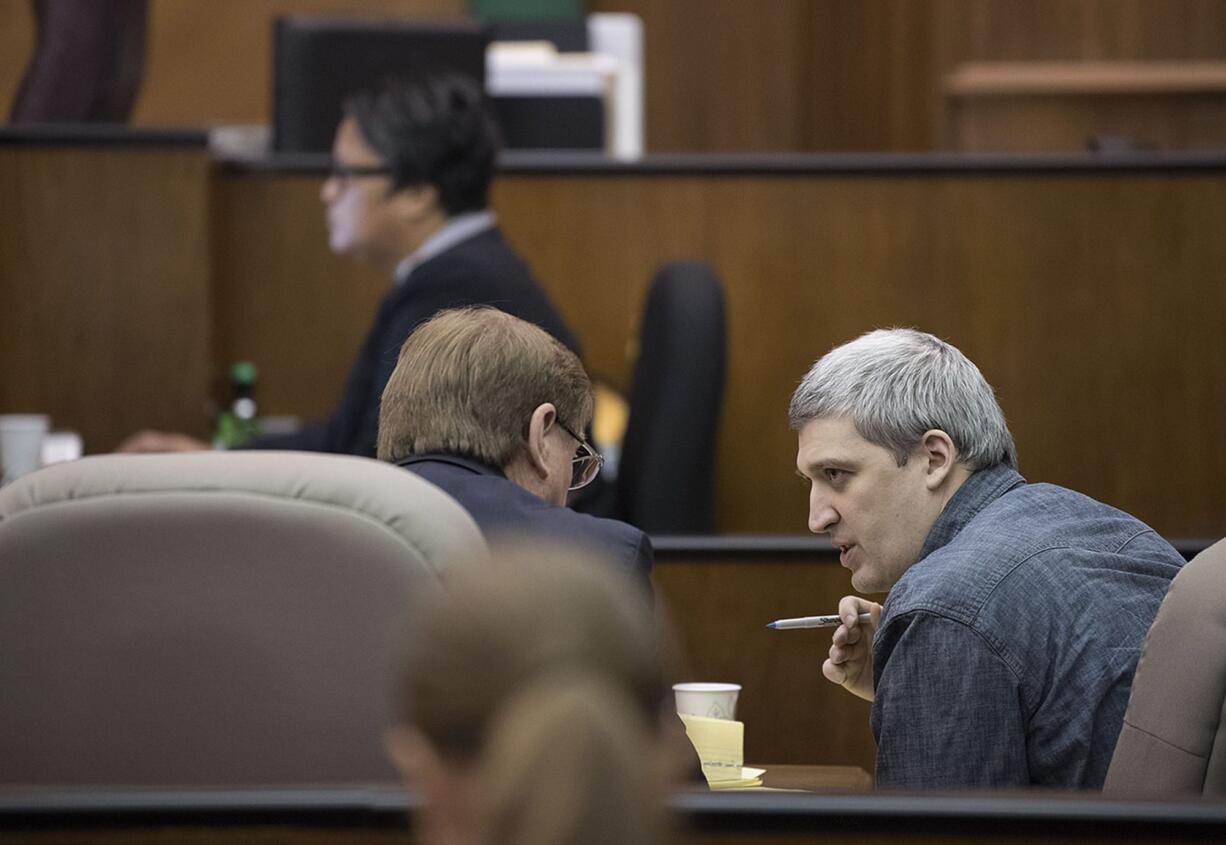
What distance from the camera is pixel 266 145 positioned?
4.23m

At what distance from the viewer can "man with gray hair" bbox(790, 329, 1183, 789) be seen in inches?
61.5

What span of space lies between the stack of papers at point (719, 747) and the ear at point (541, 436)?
1.05 ft

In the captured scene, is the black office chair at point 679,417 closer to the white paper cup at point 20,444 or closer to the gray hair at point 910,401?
the white paper cup at point 20,444

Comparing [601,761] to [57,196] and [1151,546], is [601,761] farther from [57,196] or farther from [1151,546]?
[57,196]

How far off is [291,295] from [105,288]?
471mm

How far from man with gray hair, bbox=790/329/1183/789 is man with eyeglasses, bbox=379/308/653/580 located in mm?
315

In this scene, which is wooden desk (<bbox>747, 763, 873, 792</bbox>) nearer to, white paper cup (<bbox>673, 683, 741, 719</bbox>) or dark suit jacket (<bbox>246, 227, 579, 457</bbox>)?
white paper cup (<bbox>673, 683, 741, 719</bbox>)

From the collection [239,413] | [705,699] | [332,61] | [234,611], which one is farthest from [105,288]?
[234,611]

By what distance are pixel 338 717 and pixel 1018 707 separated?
2.27ft

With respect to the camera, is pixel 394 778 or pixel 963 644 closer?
pixel 394 778

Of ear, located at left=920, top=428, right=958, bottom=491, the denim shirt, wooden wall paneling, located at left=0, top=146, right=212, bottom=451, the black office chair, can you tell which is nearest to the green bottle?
wooden wall paneling, located at left=0, top=146, right=212, bottom=451

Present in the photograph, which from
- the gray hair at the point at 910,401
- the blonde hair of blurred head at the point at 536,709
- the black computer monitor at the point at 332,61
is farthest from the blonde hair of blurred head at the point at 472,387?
the black computer monitor at the point at 332,61

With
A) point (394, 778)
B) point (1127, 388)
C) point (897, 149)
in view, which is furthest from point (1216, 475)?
point (394, 778)

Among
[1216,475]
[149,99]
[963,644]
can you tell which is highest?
[149,99]
